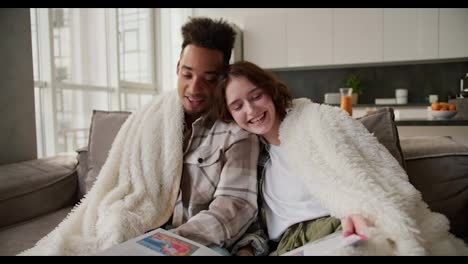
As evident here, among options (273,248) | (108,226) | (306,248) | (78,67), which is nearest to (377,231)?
(306,248)

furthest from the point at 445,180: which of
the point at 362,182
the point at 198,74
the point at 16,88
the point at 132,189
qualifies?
the point at 16,88

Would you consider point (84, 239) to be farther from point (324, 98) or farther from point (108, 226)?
point (324, 98)

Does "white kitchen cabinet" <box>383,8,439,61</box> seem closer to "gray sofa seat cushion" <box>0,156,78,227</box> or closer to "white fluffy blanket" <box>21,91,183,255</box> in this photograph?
"white fluffy blanket" <box>21,91,183,255</box>

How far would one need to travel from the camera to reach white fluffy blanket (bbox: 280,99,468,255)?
67 centimetres

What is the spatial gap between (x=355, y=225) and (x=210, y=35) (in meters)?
0.77

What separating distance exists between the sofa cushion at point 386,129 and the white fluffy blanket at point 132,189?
63 cm

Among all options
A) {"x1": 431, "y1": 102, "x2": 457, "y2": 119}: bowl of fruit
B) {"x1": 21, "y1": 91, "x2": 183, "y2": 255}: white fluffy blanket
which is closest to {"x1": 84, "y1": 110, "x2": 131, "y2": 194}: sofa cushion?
{"x1": 21, "y1": 91, "x2": 183, "y2": 255}: white fluffy blanket

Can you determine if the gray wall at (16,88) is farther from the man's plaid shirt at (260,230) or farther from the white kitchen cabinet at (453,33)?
the white kitchen cabinet at (453,33)

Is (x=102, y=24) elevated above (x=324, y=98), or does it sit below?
above

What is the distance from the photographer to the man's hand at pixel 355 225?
687mm

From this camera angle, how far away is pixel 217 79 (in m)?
1.15

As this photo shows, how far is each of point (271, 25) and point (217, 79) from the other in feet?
9.63

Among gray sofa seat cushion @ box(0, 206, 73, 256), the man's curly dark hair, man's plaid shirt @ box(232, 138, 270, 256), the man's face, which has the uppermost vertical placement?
the man's curly dark hair

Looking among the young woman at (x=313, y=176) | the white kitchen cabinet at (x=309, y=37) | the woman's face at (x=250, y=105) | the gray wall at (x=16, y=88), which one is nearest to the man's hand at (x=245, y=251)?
the young woman at (x=313, y=176)
